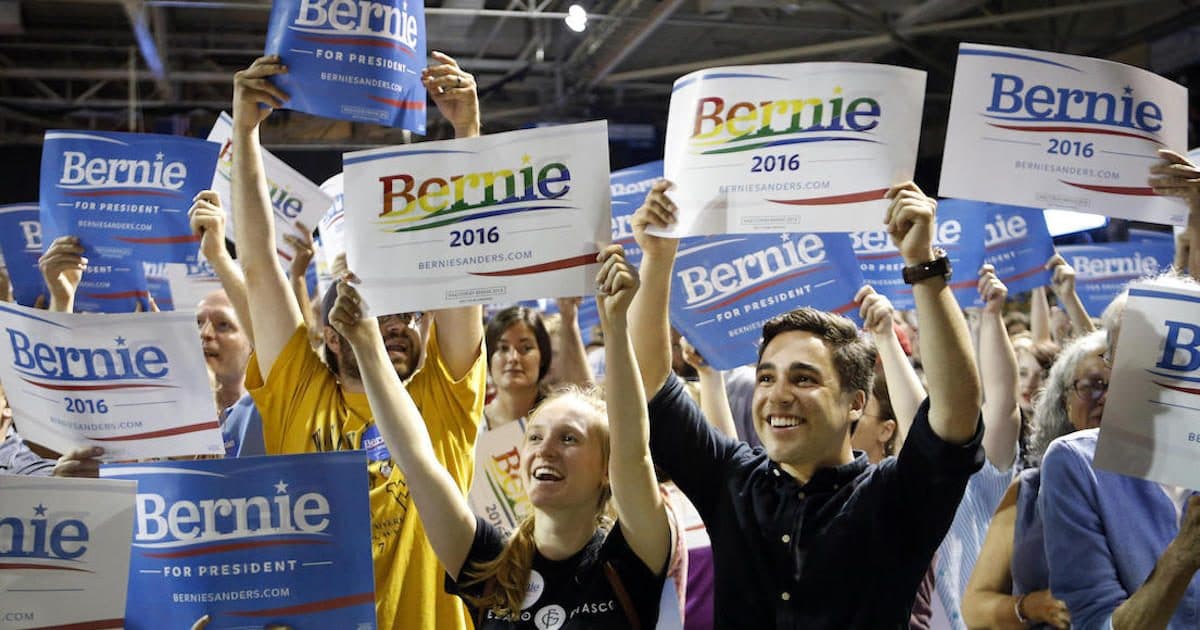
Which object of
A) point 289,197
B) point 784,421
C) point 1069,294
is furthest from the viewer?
point 1069,294

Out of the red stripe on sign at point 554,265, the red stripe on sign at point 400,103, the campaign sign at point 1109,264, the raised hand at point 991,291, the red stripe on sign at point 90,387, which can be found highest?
the campaign sign at point 1109,264

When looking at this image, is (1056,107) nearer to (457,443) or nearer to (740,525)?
(740,525)

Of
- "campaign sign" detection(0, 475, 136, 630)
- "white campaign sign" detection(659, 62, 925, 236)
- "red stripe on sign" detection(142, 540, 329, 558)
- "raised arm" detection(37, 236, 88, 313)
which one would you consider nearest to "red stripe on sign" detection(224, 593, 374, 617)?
"red stripe on sign" detection(142, 540, 329, 558)

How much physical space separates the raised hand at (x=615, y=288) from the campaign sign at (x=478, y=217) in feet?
0.24

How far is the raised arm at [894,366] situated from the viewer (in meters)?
2.49

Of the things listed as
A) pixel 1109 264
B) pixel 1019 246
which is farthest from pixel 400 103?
pixel 1109 264

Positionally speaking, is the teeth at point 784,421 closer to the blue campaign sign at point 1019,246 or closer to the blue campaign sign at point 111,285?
the blue campaign sign at point 111,285

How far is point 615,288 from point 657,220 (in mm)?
306

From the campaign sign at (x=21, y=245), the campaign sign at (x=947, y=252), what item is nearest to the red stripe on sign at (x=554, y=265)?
the campaign sign at (x=947, y=252)

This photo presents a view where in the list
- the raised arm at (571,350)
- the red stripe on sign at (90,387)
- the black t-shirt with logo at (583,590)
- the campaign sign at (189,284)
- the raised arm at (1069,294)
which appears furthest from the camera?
the raised arm at (1069,294)

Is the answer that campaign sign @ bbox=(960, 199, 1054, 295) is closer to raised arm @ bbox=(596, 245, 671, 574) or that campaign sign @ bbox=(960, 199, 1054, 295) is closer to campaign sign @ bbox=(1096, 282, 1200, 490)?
campaign sign @ bbox=(1096, 282, 1200, 490)

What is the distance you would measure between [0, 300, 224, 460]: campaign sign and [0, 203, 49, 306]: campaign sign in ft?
4.62

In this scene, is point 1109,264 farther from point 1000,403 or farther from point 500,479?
point 500,479

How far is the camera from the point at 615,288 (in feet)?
6.85
